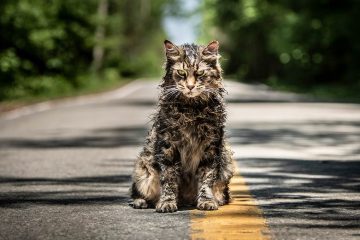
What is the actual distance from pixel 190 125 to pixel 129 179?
269cm

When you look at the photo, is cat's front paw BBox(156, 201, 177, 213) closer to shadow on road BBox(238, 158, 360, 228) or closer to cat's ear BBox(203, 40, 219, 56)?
shadow on road BBox(238, 158, 360, 228)

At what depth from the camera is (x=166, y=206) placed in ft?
20.4

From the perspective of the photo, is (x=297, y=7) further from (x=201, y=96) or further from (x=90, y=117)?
(x=201, y=96)

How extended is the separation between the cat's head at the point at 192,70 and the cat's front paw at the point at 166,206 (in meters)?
0.83

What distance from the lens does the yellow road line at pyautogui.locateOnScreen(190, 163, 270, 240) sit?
540 cm

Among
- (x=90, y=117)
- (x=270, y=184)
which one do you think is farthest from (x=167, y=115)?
(x=90, y=117)

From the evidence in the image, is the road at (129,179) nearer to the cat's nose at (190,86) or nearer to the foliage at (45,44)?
the cat's nose at (190,86)

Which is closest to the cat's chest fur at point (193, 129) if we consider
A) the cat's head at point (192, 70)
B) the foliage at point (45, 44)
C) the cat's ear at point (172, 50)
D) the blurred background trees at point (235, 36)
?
the cat's head at point (192, 70)

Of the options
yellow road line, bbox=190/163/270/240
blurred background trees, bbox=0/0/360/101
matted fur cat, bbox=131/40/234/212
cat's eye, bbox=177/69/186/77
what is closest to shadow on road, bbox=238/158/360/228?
yellow road line, bbox=190/163/270/240

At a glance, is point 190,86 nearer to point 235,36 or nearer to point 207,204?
point 207,204

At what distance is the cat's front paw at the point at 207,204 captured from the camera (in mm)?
6266

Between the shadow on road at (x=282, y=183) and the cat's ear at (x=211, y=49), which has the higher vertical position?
the cat's ear at (x=211, y=49)

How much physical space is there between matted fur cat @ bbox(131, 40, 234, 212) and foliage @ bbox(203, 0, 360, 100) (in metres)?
32.2

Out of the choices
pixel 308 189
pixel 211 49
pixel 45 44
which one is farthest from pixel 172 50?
pixel 45 44
